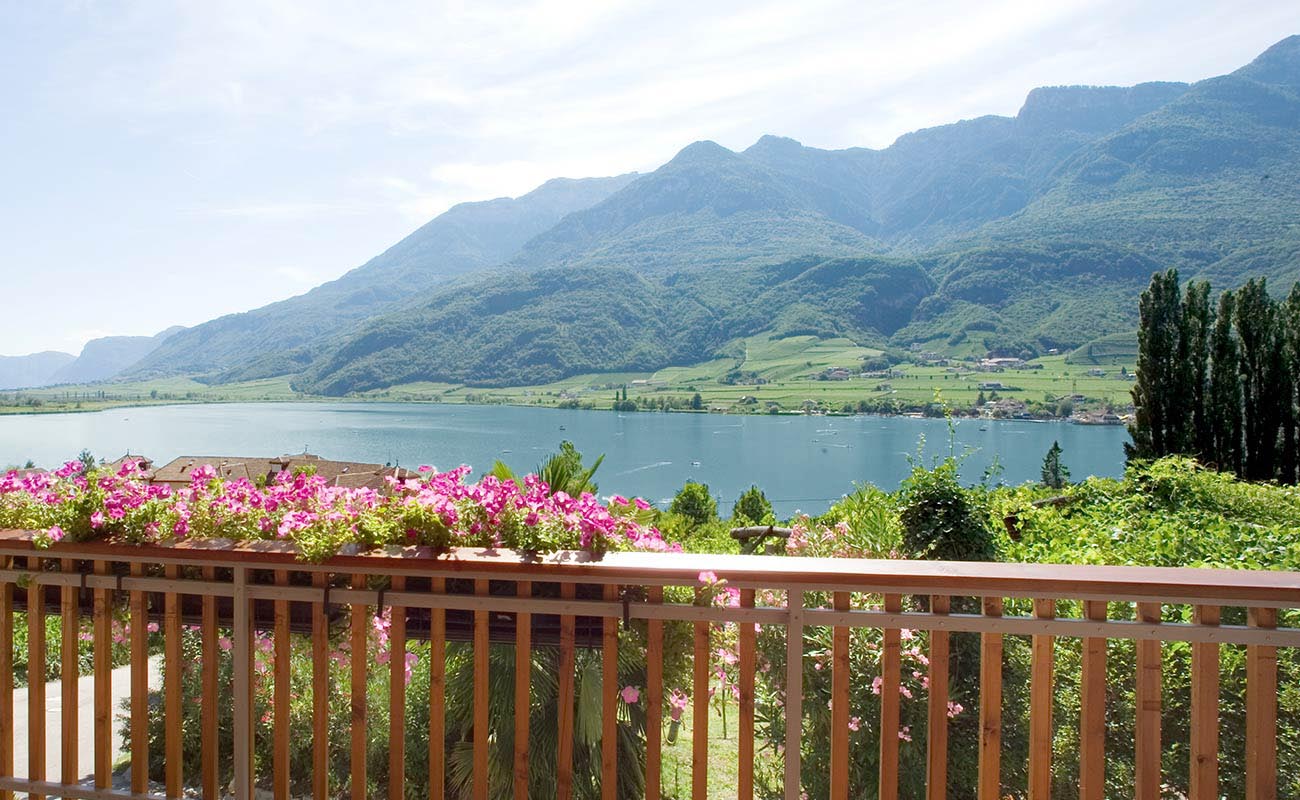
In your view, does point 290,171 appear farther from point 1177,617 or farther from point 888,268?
point 888,268

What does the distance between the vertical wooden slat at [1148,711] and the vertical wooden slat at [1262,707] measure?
0.18 m

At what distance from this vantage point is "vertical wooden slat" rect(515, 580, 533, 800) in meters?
1.79

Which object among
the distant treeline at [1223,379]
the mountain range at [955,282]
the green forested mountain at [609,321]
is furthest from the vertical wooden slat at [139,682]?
the green forested mountain at [609,321]

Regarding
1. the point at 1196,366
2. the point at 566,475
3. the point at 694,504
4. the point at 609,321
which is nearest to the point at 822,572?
the point at 566,475

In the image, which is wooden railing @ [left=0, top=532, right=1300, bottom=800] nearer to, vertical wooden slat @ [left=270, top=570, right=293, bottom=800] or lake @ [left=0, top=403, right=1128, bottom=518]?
vertical wooden slat @ [left=270, top=570, right=293, bottom=800]

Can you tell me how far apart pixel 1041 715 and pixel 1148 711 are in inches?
8.2

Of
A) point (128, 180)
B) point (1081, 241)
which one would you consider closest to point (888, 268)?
point (1081, 241)

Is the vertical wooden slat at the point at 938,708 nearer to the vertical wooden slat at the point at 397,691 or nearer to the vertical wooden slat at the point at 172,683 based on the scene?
the vertical wooden slat at the point at 397,691

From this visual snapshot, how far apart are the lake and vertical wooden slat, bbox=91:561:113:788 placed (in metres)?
41.8

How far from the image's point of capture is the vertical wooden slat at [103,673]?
202 cm

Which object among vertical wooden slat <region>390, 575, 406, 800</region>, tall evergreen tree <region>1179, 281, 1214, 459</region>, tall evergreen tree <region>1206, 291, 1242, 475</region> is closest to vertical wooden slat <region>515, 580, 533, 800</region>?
vertical wooden slat <region>390, 575, 406, 800</region>

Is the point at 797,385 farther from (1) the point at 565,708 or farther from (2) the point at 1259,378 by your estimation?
(1) the point at 565,708

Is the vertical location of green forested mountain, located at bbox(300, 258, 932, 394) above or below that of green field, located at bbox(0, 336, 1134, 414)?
above

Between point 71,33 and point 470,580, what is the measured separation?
7.82 m
